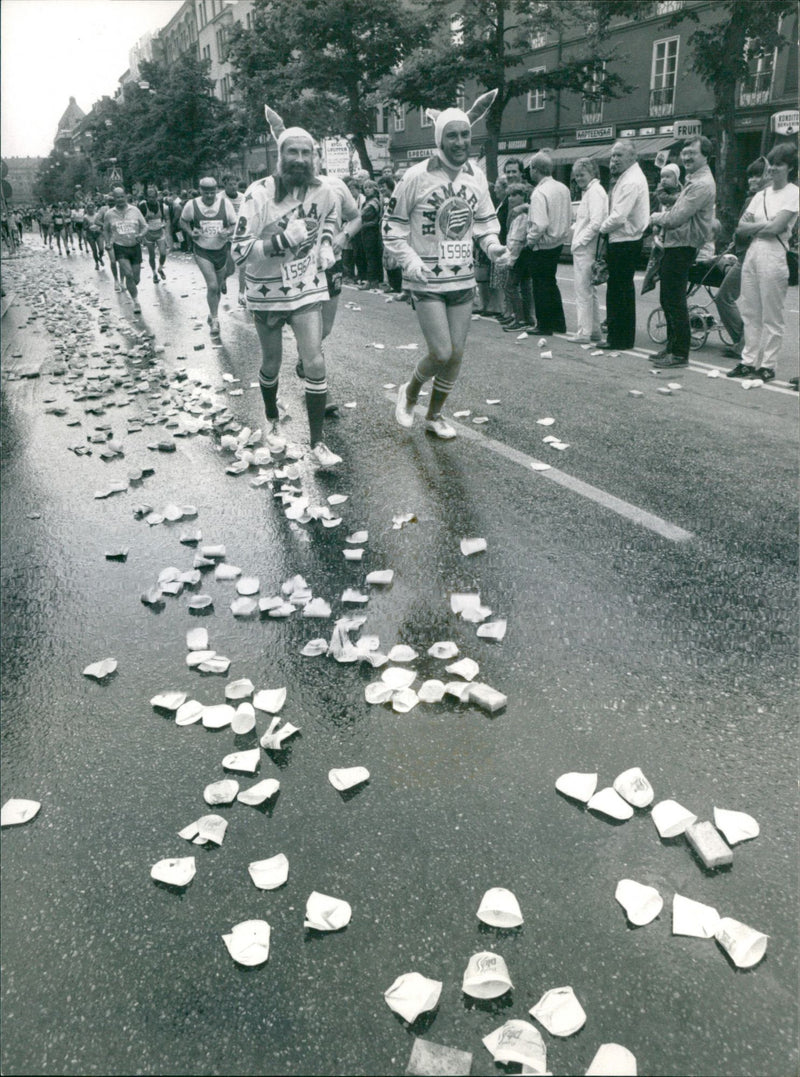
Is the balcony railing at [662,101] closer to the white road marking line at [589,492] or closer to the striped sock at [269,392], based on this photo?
the white road marking line at [589,492]

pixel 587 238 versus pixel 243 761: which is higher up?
pixel 587 238

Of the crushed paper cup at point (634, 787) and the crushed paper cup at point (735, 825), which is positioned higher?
the crushed paper cup at point (634, 787)

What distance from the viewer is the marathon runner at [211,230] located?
12.0 meters

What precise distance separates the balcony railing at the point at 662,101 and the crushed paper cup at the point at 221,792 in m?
40.1

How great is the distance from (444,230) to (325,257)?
2.81ft

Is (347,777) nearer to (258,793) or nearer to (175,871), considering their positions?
(258,793)

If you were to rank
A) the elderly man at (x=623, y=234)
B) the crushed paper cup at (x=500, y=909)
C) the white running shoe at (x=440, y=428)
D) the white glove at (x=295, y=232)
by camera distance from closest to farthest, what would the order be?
the crushed paper cup at (x=500, y=909), the white glove at (x=295, y=232), the white running shoe at (x=440, y=428), the elderly man at (x=623, y=234)

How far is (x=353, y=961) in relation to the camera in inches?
81.4

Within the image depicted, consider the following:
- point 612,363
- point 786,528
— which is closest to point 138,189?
point 612,363

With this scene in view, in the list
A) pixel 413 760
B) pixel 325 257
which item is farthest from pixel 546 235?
pixel 413 760

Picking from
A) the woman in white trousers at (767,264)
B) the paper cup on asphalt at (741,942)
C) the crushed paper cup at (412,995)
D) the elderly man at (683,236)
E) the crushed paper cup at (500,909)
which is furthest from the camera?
the elderly man at (683,236)

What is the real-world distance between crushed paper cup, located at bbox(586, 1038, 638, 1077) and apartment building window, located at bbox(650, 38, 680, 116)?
133 ft

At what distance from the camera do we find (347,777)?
2713mm

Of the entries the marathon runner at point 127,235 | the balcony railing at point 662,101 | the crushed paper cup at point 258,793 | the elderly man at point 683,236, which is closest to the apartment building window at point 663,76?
the balcony railing at point 662,101
